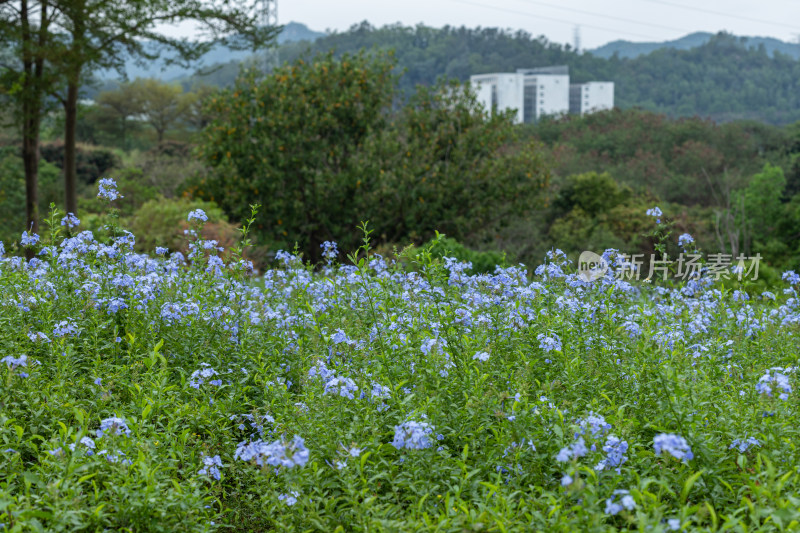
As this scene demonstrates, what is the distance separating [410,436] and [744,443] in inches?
55.0

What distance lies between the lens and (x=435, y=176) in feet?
43.5

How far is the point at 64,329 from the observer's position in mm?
4070

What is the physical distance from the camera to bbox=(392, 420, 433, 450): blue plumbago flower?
107 inches

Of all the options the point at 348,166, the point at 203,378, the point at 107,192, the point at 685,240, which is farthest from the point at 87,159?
the point at 685,240

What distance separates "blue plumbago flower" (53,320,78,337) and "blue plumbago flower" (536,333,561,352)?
2.63 m

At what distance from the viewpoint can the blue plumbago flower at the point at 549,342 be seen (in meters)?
3.69

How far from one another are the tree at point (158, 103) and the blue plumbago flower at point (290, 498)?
49.9m

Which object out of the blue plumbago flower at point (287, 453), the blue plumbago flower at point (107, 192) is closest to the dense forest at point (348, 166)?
the blue plumbago flower at point (107, 192)

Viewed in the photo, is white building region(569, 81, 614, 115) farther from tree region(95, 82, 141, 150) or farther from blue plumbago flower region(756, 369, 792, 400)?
blue plumbago flower region(756, 369, 792, 400)

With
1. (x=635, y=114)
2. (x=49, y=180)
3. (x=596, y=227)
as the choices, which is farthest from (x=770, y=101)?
(x=49, y=180)

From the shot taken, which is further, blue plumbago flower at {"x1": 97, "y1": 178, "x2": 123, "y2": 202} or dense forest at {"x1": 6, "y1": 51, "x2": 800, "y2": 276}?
dense forest at {"x1": 6, "y1": 51, "x2": 800, "y2": 276}

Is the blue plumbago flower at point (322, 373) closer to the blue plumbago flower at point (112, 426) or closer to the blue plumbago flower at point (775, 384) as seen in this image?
the blue plumbago flower at point (112, 426)

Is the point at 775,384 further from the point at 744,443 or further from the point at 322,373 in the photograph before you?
the point at 322,373

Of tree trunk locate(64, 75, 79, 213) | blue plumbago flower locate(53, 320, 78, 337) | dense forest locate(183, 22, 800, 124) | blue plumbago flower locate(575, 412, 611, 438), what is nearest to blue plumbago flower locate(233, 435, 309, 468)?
blue plumbago flower locate(575, 412, 611, 438)
